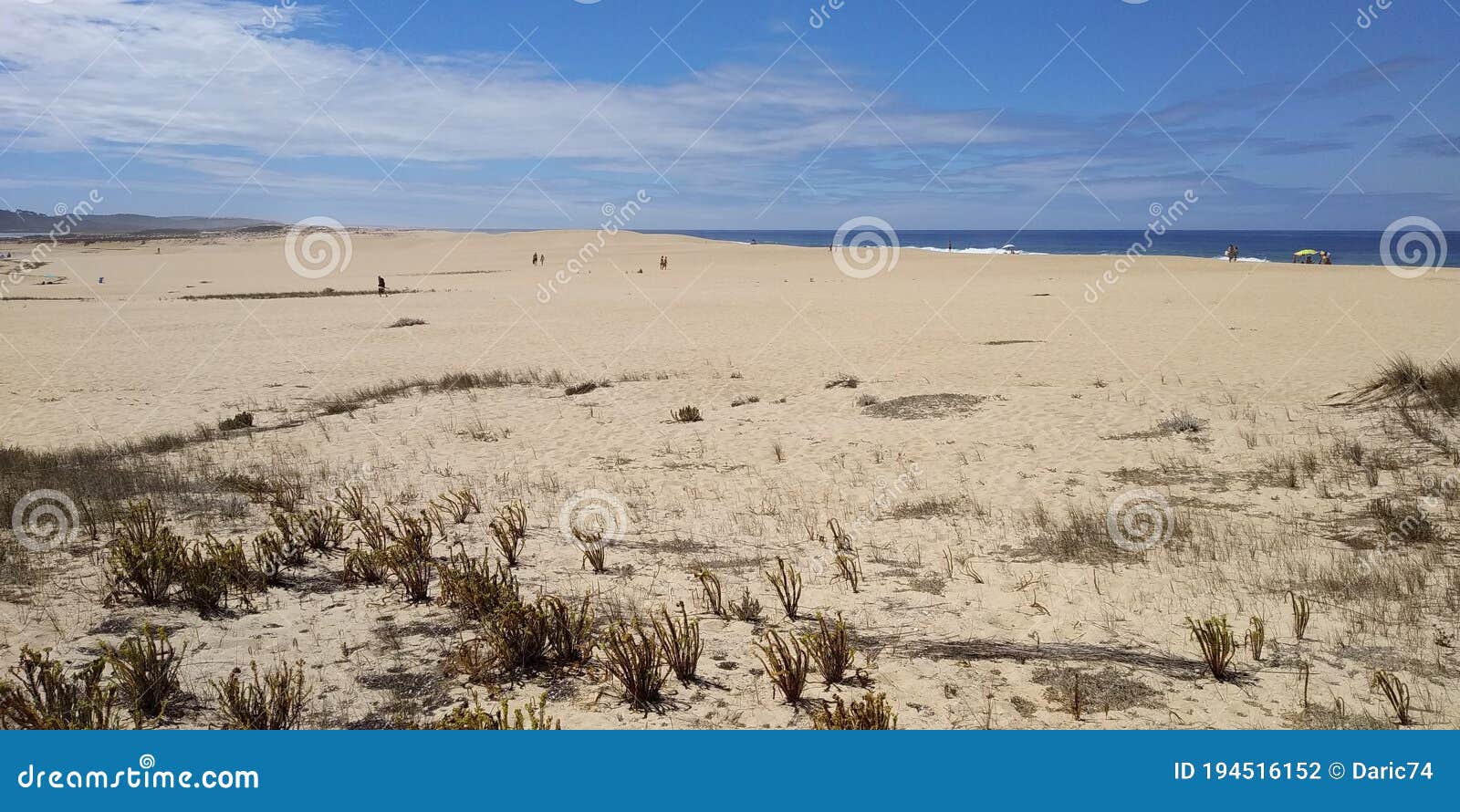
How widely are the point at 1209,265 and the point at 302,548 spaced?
169 feet

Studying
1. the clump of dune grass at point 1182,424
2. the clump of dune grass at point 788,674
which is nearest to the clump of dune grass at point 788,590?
the clump of dune grass at point 788,674

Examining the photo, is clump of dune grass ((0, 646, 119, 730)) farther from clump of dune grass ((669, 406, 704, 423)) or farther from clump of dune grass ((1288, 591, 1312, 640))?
clump of dune grass ((669, 406, 704, 423))

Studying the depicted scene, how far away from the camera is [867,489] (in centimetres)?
933

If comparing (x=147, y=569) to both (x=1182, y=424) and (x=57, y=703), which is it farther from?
(x=1182, y=424)

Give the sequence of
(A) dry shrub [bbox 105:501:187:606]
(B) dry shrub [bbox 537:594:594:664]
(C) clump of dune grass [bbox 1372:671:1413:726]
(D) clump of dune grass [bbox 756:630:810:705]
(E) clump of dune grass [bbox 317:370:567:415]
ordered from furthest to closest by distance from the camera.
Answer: (E) clump of dune grass [bbox 317:370:567:415] → (A) dry shrub [bbox 105:501:187:606] → (B) dry shrub [bbox 537:594:594:664] → (D) clump of dune grass [bbox 756:630:810:705] → (C) clump of dune grass [bbox 1372:671:1413:726]

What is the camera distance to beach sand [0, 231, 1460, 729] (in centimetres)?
483

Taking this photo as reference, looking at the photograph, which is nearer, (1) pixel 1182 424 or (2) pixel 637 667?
(2) pixel 637 667

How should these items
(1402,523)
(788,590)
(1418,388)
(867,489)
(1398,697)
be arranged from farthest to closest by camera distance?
(1418,388)
(867,489)
(1402,523)
(788,590)
(1398,697)

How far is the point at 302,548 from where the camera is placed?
6.90 m

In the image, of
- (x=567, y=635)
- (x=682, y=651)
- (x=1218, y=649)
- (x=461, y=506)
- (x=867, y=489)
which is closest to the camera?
(x=1218, y=649)

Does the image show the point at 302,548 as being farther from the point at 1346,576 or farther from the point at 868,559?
the point at 1346,576

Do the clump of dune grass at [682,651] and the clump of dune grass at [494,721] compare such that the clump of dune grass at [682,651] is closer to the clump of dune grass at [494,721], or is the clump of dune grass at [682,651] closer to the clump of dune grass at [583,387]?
the clump of dune grass at [494,721]

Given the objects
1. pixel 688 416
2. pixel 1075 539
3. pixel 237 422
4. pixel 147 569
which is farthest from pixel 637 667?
pixel 237 422

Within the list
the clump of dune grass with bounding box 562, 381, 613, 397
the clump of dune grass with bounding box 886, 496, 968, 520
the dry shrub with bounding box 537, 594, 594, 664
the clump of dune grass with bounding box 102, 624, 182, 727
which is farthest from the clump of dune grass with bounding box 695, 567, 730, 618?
the clump of dune grass with bounding box 562, 381, 613, 397
